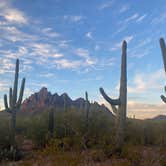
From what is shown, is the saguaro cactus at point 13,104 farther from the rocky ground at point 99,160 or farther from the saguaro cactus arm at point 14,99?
the rocky ground at point 99,160

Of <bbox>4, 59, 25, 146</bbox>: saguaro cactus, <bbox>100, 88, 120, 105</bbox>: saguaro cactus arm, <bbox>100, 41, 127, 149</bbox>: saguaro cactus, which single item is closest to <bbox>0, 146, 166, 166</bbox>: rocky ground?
<bbox>100, 41, 127, 149</bbox>: saguaro cactus

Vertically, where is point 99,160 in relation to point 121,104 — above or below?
below

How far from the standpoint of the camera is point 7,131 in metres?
17.8

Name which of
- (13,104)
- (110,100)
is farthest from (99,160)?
(13,104)

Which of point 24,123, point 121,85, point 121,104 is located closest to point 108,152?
point 121,104

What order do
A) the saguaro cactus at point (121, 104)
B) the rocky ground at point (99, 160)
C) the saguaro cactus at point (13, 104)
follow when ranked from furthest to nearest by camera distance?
1. the saguaro cactus at point (13, 104)
2. the saguaro cactus at point (121, 104)
3. the rocky ground at point (99, 160)

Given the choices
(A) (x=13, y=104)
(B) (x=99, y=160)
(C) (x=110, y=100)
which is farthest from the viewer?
(A) (x=13, y=104)

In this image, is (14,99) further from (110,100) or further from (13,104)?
(110,100)

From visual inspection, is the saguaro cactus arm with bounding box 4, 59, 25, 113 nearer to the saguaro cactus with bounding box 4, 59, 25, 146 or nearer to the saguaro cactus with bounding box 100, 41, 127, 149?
the saguaro cactus with bounding box 4, 59, 25, 146

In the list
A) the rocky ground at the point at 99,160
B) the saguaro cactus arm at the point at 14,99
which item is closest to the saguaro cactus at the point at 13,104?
the saguaro cactus arm at the point at 14,99

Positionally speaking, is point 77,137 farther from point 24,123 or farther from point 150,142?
point 24,123

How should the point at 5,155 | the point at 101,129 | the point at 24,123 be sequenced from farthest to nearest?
1. the point at 24,123
2. the point at 101,129
3. the point at 5,155

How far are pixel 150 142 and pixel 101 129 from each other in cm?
418

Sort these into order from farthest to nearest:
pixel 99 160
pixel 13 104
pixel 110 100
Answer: pixel 13 104 < pixel 110 100 < pixel 99 160
